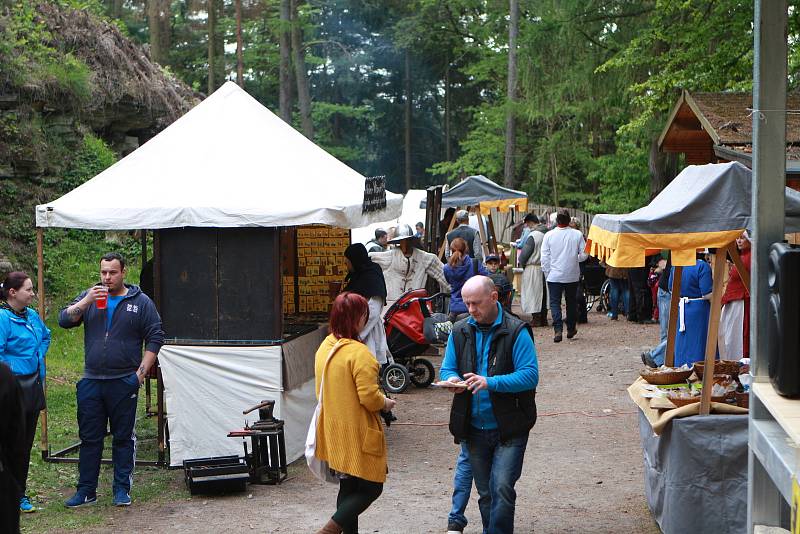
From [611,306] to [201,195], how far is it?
37.2ft

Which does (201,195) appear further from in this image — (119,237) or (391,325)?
(119,237)

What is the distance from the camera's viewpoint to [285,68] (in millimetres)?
37844

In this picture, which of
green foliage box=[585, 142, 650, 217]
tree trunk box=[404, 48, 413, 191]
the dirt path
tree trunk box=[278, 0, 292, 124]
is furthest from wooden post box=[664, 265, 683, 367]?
tree trunk box=[404, 48, 413, 191]

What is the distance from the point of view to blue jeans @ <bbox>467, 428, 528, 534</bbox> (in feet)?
20.3

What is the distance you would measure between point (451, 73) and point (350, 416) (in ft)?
144

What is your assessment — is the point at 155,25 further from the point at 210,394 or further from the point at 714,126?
the point at 210,394

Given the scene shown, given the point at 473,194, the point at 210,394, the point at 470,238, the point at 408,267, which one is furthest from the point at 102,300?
the point at 473,194

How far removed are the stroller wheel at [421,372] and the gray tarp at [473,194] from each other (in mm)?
9011

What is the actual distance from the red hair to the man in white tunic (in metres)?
11.7

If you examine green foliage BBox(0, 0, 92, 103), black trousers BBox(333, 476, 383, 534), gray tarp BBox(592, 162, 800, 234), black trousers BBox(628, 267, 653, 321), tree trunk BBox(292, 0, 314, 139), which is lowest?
black trousers BBox(333, 476, 383, 534)

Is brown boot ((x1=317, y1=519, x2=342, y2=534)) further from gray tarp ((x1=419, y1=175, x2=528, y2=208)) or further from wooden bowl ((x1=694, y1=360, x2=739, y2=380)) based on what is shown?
gray tarp ((x1=419, y1=175, x2=528, y2=208))

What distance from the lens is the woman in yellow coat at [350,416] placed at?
607 centimetres

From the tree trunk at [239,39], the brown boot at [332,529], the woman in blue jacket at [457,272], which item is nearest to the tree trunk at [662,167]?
the woman in blue jacket at [457,272]

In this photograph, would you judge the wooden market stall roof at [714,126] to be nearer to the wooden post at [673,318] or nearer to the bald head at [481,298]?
the wooden post at [673,318]
